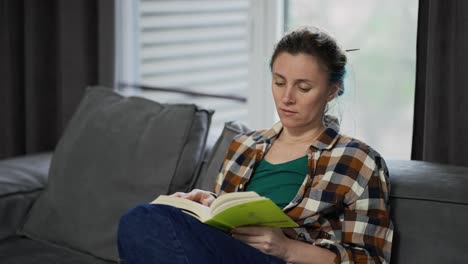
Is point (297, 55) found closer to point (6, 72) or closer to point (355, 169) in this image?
point (355, 169)

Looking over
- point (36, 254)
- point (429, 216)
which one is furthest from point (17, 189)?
point (429, 216)

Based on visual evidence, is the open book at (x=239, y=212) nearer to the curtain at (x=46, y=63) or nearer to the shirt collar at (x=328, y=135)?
the shirt collar at (x=328, y=135)

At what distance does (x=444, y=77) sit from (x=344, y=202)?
542 mm

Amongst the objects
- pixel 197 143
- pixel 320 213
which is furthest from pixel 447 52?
pixel 197 143

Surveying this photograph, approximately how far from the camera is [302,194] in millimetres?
2025

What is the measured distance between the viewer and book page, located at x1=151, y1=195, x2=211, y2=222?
1.90 metres

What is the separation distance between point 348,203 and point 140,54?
182 centimetres

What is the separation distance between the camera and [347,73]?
2133mm

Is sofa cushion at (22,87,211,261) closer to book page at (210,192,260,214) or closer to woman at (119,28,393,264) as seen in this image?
woman at (119,28,393,264)

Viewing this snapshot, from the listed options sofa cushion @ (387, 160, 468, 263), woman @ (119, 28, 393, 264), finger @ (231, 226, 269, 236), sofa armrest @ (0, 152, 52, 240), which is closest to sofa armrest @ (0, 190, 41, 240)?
sofa armrest @ (0, 152, 52, 240)

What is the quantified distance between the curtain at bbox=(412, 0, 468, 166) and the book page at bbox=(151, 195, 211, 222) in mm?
746

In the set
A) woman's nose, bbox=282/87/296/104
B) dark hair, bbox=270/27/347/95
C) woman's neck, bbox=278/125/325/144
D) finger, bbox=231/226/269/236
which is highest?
dark hair, bbox=270/27/347/95

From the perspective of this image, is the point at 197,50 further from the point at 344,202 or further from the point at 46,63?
the point at 344,202

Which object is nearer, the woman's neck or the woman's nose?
the woman's nose
